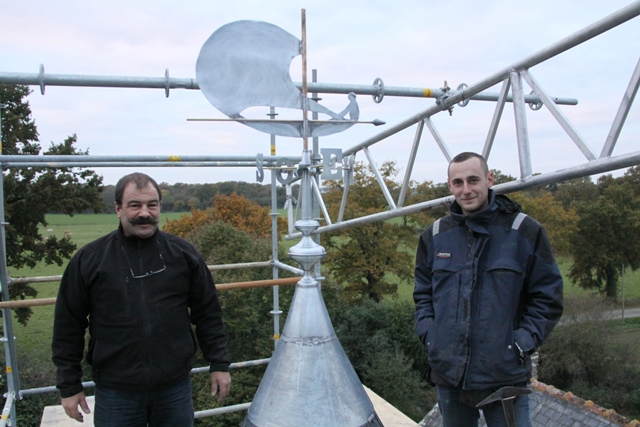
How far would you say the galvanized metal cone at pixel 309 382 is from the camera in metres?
2.39

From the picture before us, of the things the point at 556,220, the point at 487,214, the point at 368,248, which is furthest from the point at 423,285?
the point at 556,220

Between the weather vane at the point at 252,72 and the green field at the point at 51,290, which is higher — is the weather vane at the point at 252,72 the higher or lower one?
the higher one

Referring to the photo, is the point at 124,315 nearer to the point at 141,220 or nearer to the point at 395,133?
Result: the point at 141,220

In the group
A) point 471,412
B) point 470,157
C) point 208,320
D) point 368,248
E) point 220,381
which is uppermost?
point 470,157

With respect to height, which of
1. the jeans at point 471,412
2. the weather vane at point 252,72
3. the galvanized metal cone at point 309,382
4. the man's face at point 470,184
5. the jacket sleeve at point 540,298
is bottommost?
the jeans at point 471,412

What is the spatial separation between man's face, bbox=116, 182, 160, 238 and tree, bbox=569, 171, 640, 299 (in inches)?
1450

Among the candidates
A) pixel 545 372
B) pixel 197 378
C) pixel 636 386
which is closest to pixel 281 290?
pixel 197 378

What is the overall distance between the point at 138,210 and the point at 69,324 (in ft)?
2.25

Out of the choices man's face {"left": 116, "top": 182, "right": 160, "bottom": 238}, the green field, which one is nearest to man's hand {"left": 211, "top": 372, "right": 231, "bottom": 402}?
man's face {"left": 116, "top": 182, "right": 160, "bottom": 238}

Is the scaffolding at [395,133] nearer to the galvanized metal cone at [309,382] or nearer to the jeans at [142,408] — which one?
the galvanized metal cone at [309,382]

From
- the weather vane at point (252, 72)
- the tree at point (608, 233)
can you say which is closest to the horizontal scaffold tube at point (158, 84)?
the weather vane at point (252, 72)

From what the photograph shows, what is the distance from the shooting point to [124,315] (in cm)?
274

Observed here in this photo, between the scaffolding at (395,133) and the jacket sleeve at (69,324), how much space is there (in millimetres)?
1124

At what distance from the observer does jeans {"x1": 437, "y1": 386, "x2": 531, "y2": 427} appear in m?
2.62
